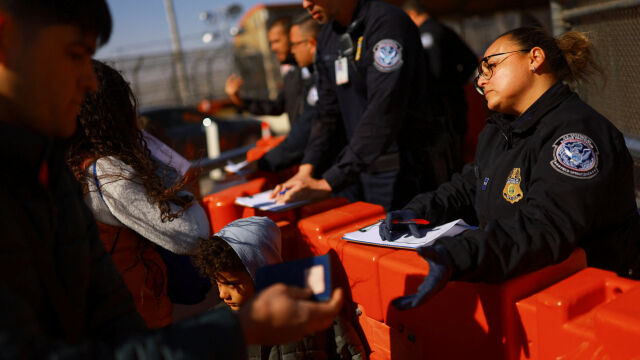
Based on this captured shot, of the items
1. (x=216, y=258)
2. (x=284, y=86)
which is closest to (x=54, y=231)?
(x=216, y=258)

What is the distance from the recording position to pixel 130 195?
1.87 meters

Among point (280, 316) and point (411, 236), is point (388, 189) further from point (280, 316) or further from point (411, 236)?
point (280, 316)

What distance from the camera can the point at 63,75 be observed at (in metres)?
0.97

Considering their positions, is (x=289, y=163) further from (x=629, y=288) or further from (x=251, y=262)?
(x=629, y=288)

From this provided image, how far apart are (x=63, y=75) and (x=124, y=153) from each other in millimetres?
1021

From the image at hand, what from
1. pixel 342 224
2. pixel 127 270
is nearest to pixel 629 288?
pixel 342 224

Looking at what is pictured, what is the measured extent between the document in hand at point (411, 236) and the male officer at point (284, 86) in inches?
104

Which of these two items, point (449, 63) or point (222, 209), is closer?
point (222, 209)

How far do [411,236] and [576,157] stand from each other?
0.59 meters

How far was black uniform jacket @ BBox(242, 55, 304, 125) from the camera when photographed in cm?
454

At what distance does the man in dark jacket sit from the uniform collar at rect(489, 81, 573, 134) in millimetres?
1073

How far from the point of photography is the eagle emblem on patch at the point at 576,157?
5.09 ft

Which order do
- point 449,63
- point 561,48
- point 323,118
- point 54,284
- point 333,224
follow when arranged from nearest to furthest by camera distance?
1. point 54,284
2. point 561,48
3. point 333,224
4. point 323,118
5. point 449,63

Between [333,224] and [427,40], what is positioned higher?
[427,40]
